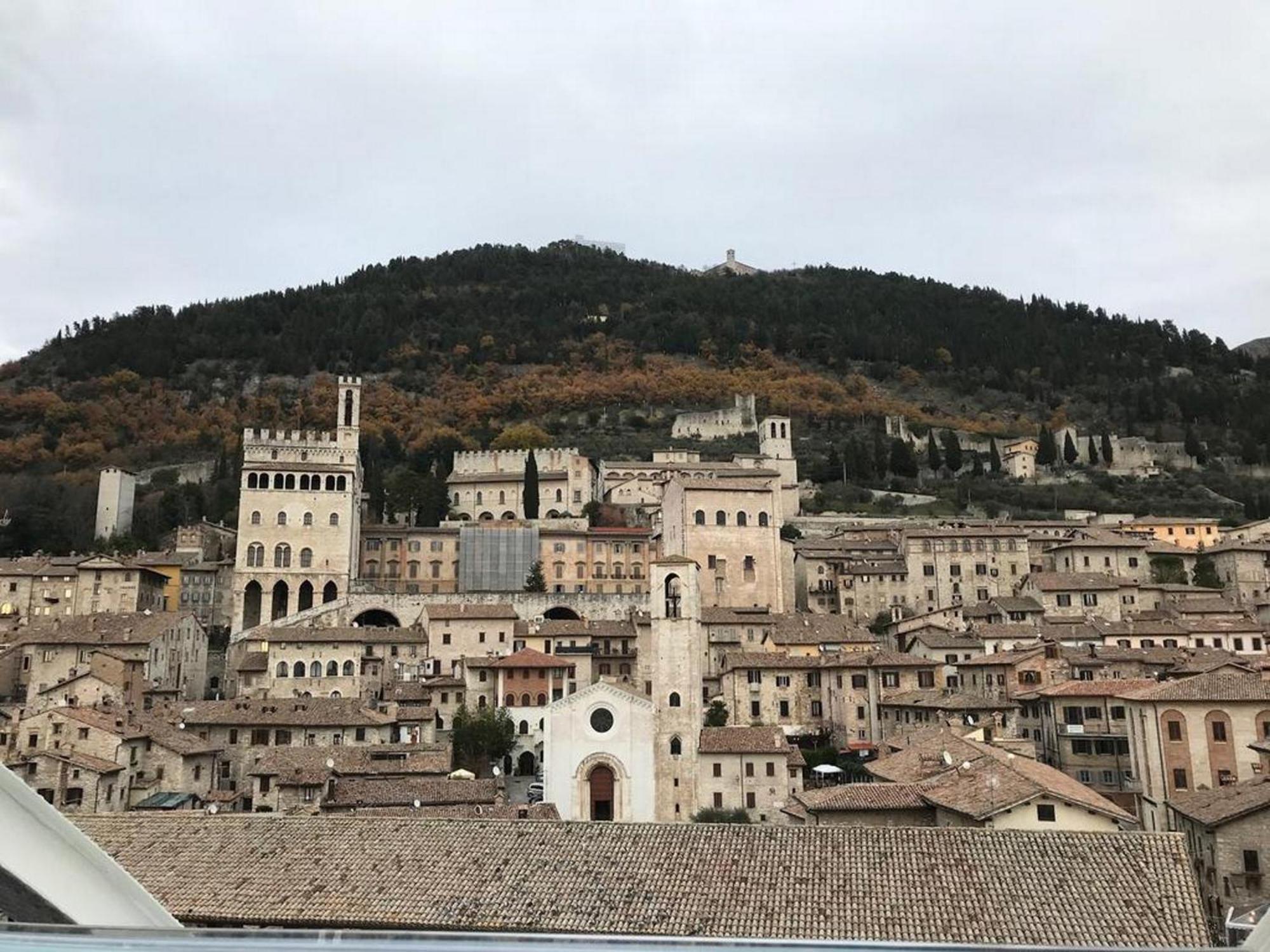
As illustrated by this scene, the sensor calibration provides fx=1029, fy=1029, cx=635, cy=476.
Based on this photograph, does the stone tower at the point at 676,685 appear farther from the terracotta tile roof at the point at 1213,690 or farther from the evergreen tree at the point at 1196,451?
the evergreen tree at the point at 1196,451

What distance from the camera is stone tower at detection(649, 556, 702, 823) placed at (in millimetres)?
33406

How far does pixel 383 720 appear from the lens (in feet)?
118

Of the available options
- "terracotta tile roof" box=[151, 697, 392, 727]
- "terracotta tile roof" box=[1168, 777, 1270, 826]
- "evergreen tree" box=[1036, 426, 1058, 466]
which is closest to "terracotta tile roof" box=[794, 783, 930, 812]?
"terracotta tile roof" box=[1168, 777, 1270, 826]

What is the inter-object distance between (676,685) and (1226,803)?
1712cm

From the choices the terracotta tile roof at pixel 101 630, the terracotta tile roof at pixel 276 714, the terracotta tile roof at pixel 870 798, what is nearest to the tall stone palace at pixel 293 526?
the terracotta tile roof at pixel 101 630

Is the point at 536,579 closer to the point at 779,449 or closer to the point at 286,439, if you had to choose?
the point at 286,439

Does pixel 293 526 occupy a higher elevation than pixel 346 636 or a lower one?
higher

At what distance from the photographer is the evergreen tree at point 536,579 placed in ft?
203

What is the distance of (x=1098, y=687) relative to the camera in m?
33.6

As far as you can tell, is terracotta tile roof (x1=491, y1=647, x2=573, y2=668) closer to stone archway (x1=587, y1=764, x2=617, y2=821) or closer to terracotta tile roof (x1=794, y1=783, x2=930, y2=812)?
stone archway (x1=587, y1=764, x2=617, y2=821)

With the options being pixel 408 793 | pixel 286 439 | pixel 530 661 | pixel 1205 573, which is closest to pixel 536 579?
pixel 286 439

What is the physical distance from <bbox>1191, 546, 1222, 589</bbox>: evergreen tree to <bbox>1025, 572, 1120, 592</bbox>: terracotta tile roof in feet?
28.6

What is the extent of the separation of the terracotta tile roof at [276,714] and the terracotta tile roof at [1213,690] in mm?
24541

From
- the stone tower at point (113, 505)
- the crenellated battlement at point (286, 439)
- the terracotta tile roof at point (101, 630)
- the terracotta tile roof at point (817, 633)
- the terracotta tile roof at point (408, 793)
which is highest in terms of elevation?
the crenellated battlement at point (286, 439)
